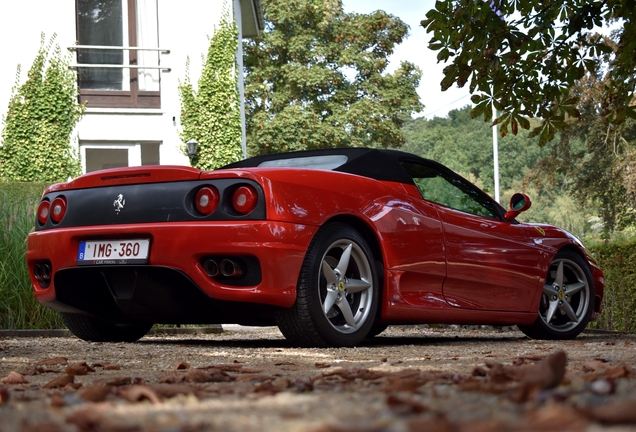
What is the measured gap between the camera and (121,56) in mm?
19641

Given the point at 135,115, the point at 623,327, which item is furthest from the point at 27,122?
the point at 623,327

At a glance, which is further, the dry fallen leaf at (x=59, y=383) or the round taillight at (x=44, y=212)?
the round taillight at (x=44, y=212)

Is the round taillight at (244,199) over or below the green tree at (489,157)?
below

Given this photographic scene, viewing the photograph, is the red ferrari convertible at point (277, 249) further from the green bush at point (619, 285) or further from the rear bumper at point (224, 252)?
the green bush at point (619, 285)

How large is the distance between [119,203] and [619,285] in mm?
6191

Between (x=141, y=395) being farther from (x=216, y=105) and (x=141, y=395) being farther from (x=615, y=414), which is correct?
(x=216, y=105)

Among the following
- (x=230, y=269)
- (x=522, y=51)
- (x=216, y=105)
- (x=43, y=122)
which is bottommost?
(x=230, y=269)

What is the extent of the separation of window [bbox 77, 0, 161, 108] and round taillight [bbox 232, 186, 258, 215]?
14.9m

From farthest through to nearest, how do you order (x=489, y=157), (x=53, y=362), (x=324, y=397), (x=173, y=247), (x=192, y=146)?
(x=489, y=157)
(x=192, y=146)
(x=173, y=247)
(x=53, y=362)
(x=324, y=397)

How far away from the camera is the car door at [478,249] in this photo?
6.43m

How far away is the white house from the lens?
1988 cm

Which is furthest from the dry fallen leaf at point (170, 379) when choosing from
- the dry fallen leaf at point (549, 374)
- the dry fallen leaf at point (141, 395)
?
the dry fallen leaf at point (549, 374)

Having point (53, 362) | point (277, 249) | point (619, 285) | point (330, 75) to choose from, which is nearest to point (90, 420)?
point (53, 362)

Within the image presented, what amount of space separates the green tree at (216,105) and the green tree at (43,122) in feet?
7.55
